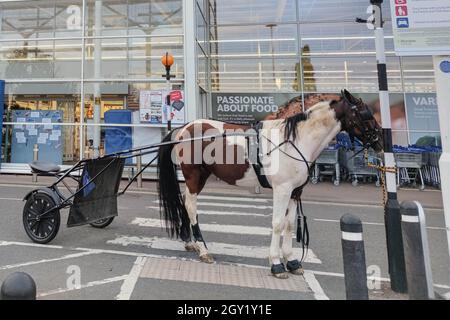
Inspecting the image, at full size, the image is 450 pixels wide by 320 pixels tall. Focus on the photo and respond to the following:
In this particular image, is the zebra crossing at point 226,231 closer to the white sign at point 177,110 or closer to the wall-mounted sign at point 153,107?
the white sign at point 177,110

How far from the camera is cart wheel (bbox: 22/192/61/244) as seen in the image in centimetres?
586

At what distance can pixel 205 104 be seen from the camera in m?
16.5

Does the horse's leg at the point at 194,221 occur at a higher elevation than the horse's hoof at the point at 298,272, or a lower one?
higher

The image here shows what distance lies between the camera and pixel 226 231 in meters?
6.96

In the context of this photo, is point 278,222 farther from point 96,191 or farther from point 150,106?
point 150,106

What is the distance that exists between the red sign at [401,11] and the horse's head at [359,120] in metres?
1.17

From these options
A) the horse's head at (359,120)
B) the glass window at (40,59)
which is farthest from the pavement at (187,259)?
the glass window at (40,59)

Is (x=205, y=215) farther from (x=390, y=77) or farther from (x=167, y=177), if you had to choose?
(x=390, y=77)

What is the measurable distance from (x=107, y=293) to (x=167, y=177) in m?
1.96

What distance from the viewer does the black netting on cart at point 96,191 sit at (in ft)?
19.1

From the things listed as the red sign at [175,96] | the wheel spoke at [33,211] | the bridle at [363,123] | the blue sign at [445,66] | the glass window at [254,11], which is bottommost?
the wheel spoke at [33,211]

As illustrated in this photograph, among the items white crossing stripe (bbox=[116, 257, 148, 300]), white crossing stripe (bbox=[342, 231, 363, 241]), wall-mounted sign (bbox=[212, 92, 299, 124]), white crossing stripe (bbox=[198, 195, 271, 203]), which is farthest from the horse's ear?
wall-mounted sign (bbox=[212, 92, 299, 124])
